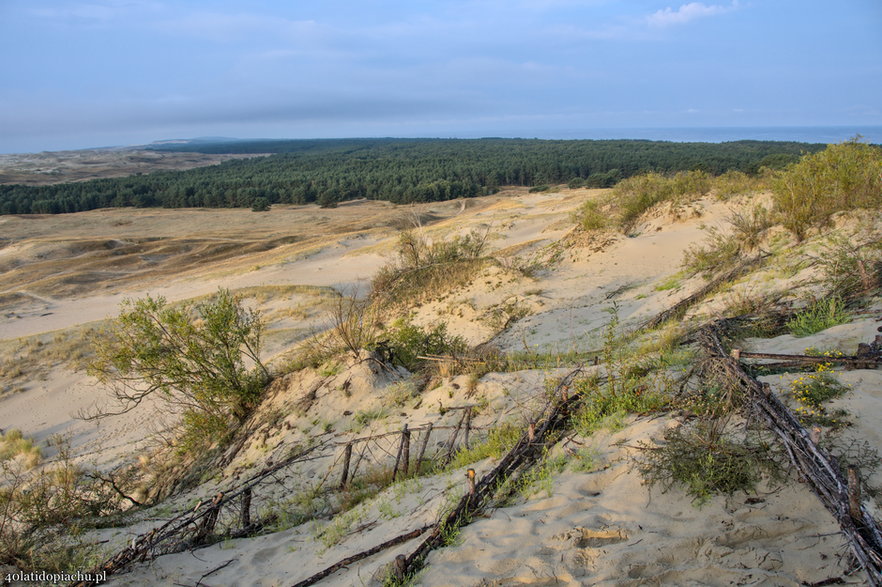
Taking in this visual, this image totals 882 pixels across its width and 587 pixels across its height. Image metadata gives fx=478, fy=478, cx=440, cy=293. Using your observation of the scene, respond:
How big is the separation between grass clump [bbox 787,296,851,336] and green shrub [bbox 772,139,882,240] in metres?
5.68

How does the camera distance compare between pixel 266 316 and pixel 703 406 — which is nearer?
pixel 703 406

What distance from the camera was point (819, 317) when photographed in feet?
16.3

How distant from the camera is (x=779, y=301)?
6.18 m

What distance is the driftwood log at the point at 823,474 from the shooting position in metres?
1.95

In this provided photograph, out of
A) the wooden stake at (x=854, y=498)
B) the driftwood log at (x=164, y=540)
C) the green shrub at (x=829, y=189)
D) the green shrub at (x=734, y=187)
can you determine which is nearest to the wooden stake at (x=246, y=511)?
the driftwood log at (x=164, y=540)

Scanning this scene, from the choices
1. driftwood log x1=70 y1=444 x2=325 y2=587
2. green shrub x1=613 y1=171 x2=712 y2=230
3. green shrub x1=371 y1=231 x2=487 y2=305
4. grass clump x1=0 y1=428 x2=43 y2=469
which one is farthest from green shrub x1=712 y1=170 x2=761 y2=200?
grass clump x1=0 y1=428 x2=43 y2=469

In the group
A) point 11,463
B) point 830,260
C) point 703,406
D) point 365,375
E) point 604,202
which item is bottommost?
point 11,463

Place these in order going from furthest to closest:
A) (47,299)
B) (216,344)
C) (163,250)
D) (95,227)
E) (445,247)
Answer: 1. (95,227)
2. (163,250)
3. (47,299)
4. (445,247)
5. (216,344)

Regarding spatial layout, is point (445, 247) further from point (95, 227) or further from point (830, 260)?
point (95, 227)

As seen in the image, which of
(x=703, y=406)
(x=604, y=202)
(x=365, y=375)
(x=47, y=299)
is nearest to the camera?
(x=703, y=406)

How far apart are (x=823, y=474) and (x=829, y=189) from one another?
34.3 feet

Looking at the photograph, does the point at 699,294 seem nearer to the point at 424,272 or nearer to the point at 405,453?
the point at 405,453

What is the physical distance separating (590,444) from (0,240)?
4691 centimetres

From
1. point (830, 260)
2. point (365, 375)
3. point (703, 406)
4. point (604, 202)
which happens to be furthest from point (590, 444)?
point (604, 202)
